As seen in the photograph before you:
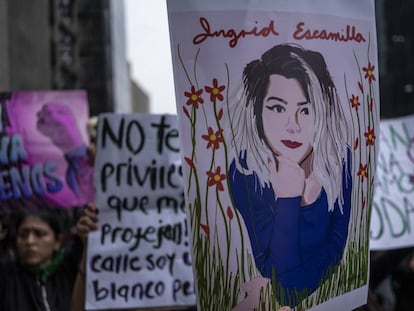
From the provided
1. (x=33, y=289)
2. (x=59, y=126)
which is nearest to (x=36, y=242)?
(x=33, y=289)

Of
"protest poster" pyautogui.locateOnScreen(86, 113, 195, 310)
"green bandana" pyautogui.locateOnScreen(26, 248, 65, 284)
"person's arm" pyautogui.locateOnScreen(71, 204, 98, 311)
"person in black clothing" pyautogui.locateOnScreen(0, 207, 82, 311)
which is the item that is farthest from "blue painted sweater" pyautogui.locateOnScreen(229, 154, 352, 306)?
"protest poster" pyautogui.locateOnScreen(86, 113, 195, 310)

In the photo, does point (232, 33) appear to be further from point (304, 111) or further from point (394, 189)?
point (394, 189)

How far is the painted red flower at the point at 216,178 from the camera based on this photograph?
2117 mm

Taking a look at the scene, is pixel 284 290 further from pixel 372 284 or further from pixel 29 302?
pixel 372 284

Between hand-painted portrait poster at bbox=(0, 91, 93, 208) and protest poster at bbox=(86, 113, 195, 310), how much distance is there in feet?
0.85

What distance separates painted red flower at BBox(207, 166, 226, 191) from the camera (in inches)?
83.4

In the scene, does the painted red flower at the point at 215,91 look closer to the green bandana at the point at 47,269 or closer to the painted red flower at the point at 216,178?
the painted red flower at the point at 216,178

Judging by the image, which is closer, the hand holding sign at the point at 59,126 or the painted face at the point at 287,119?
the painted face at the point at 287,119

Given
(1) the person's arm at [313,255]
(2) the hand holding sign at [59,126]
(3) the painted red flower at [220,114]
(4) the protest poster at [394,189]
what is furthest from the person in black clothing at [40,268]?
(4) the protest poster at [394,189]

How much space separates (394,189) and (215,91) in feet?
11.3

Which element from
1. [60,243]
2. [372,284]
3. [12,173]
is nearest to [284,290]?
[60,243]

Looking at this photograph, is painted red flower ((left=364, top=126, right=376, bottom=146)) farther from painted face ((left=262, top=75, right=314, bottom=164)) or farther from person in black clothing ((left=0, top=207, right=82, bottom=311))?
person in black clothing ((left=0, top=207, right=82, bottom=311))

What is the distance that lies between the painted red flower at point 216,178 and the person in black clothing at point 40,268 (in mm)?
1511

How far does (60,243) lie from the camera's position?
383 cm
